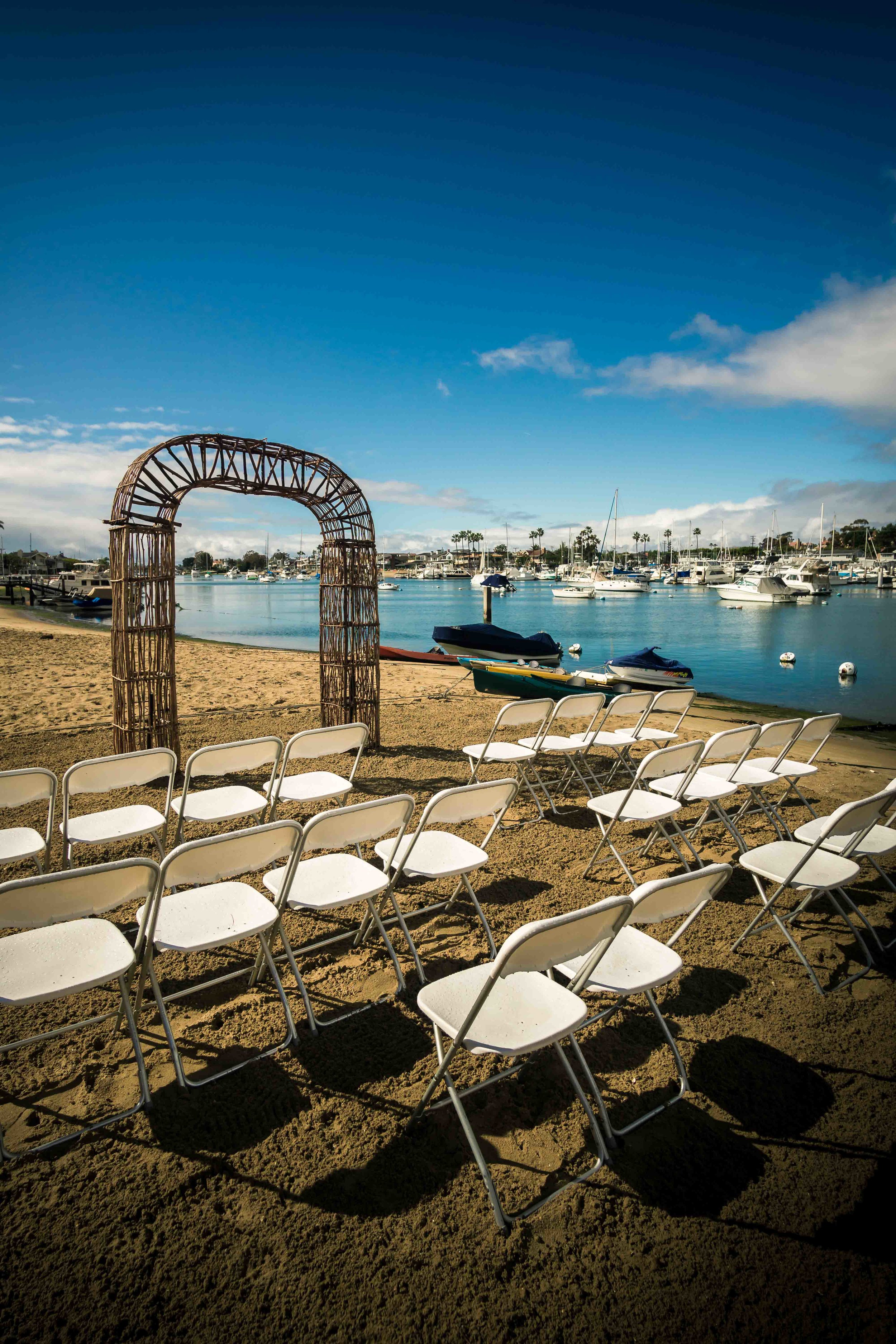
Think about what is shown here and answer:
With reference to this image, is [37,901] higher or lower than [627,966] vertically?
higher

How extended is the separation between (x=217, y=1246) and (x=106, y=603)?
48239mm

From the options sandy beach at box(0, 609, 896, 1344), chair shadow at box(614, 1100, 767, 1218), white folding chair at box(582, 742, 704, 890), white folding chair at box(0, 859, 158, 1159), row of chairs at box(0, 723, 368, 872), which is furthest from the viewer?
white folding chair at box(582, 742, 704, 890)

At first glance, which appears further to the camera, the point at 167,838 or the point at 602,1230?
the point at 167,838

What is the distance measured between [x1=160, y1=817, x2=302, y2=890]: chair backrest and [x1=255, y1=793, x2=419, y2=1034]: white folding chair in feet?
0.26

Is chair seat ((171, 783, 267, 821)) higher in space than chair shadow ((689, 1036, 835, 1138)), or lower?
higher

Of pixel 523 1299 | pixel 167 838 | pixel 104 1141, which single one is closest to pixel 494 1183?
pixel 523 1299

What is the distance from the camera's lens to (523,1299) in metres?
1.65

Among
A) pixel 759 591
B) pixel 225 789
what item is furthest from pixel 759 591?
pixel 225 789

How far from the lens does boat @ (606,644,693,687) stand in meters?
15.1

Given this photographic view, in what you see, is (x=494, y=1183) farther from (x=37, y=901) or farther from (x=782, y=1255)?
(x=37, y=901)

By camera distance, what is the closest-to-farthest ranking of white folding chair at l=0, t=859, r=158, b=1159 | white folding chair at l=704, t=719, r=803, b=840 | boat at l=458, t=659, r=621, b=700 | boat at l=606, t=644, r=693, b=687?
white folding chair at l=0, t=859, r=158, b=1159, white folding chair at l=704, t=719, r=803, b=840, boat at l=458, t=659, r=621, b=700, boat at l=606, t=644, r=693, b=687

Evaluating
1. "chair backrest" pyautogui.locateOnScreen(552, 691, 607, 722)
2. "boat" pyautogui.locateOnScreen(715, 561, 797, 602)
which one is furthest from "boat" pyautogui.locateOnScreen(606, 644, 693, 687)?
"boat" pyautogui.locateOnScreen(715, 561, 797, 602)

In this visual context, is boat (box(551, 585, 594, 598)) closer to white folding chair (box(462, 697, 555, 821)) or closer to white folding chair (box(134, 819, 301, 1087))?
white folding chair (box(462, 697, 555, 821))

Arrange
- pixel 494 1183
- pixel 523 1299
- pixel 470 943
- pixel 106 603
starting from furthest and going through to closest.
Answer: pixel 106 603, pixel 470 943, pixel 494 1183, pixel 523 1299
